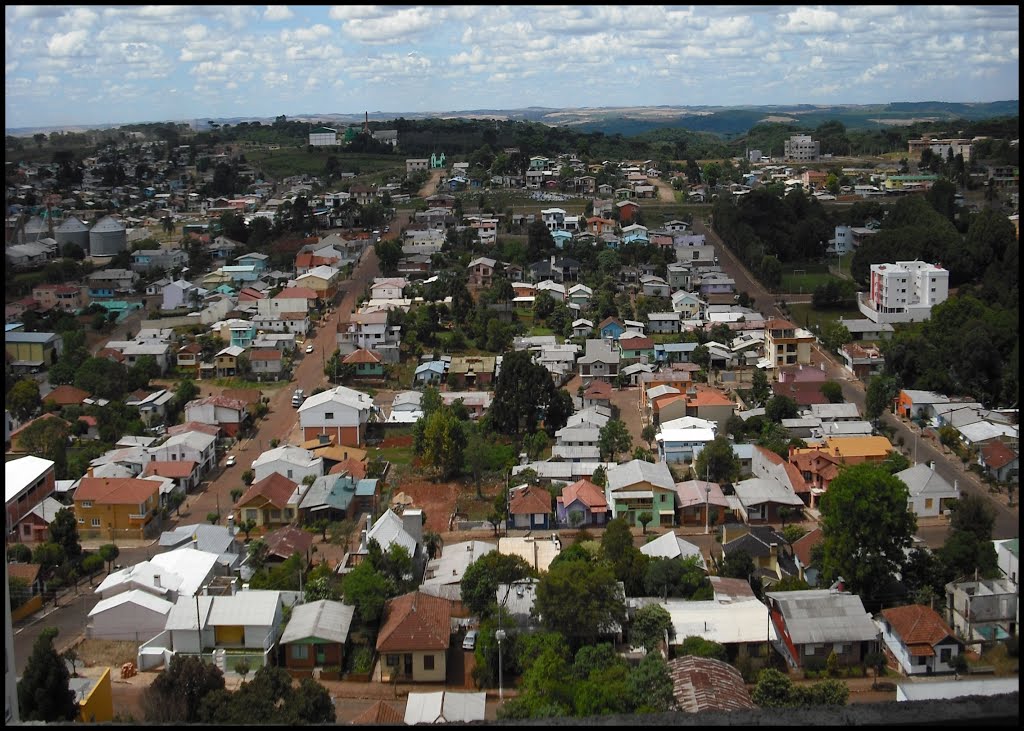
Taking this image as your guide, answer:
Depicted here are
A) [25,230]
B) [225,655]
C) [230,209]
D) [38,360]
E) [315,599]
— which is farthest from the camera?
[230,209]

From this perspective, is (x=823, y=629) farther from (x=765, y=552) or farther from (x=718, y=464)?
(x=718, y=464)

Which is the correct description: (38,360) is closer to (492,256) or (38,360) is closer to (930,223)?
(492,256)

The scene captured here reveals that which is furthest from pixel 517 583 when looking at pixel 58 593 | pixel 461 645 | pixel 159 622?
pixel 58 593

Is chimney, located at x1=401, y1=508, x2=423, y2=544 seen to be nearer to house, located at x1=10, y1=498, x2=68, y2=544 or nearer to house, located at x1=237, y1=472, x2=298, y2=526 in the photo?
house, located at x1=237, y1=472, x2=298, y2=526

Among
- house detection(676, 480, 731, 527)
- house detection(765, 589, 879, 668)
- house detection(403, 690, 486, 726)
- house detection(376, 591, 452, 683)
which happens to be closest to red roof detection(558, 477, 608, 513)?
house detection(676, 480, 731, 527)

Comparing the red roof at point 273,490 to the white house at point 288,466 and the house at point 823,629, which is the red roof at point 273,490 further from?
the house at point 823,629

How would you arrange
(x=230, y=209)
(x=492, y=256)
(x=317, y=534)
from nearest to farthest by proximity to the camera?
(x=317, y=534) < (x=492, y=256) < (x=230, y=209)
